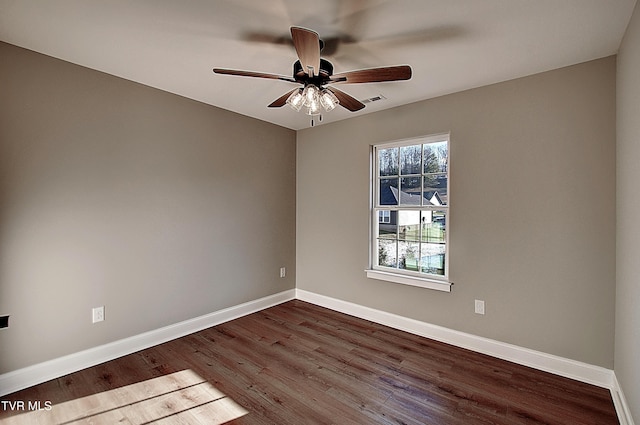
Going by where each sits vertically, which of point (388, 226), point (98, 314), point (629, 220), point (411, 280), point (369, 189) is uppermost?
point (369, 189)

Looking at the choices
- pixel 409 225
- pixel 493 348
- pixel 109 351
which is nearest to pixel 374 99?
pixel 409 225

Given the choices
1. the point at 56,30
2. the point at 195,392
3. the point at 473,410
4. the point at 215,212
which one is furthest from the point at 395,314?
the point at 56,30

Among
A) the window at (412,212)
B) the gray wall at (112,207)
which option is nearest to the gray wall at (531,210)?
the window at (412,212)

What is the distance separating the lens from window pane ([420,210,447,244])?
3.09 m

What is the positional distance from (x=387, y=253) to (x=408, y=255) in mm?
275

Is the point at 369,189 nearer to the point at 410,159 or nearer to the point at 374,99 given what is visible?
the point at 410,159

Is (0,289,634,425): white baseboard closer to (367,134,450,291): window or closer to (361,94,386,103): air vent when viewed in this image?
(367,134,450,291): window

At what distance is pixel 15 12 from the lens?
180 cm

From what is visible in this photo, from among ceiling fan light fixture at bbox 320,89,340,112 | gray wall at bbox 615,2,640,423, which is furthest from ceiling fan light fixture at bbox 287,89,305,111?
gray wall at bbox 615,2,640,423

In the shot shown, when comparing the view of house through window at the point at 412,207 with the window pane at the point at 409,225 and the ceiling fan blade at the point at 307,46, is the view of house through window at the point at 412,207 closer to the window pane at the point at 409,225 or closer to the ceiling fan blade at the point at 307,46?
the window pane at the point at 409,225

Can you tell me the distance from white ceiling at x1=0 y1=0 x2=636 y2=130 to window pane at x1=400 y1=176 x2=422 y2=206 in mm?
1025

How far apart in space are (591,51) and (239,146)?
132 inches

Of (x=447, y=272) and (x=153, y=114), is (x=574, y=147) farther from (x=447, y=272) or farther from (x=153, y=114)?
(x=153, y=114)

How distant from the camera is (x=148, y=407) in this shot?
202 cm
